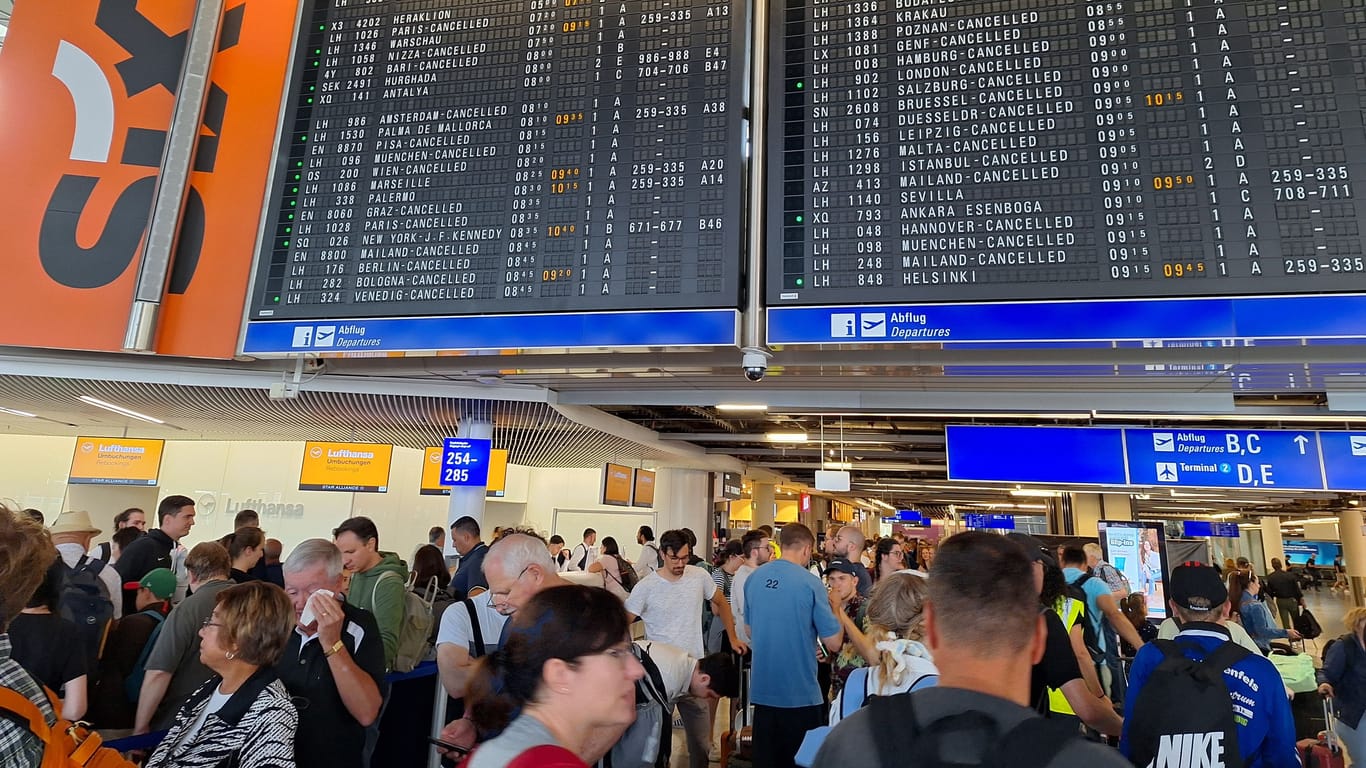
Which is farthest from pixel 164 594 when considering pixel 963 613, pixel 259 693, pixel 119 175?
pixel 963 613

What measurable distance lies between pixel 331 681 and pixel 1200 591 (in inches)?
127

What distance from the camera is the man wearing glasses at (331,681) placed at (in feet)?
8.12

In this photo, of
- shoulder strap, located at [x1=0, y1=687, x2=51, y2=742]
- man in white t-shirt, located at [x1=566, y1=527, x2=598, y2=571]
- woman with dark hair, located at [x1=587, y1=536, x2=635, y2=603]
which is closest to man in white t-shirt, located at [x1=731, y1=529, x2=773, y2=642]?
woman with dark hair, located at [x1=587, y1=536, x2=635, y2=603]

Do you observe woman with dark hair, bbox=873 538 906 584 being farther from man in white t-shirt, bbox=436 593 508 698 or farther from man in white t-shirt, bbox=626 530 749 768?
man in white t-shirt, bbox=436 593 508 698

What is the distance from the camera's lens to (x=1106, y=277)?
12.4 ft

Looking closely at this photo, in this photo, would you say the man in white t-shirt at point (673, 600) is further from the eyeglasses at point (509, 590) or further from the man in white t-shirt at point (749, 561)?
the eyeglasses at point (509, 590)

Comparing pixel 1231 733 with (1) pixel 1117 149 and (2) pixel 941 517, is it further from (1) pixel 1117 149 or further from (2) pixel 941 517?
(2) pixel 941 517

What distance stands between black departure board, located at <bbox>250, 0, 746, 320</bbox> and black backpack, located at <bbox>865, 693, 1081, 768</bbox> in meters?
3.22

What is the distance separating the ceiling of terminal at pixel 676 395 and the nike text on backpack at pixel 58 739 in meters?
3.23

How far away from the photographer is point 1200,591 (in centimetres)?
260

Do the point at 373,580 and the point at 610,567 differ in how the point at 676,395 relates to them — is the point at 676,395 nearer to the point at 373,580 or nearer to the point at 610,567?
the point at 610,567

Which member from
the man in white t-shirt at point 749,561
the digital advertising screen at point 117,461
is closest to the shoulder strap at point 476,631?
the man in white t-shirt at point 749,561

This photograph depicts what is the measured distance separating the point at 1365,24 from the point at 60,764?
618 centimetres

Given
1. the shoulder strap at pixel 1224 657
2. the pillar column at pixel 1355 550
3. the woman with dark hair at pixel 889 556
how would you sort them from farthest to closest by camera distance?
the pillar column at pixel 1355 550, the woman with dark hair at pixel 889 556, the shoulder strap at pixel 1224 657
